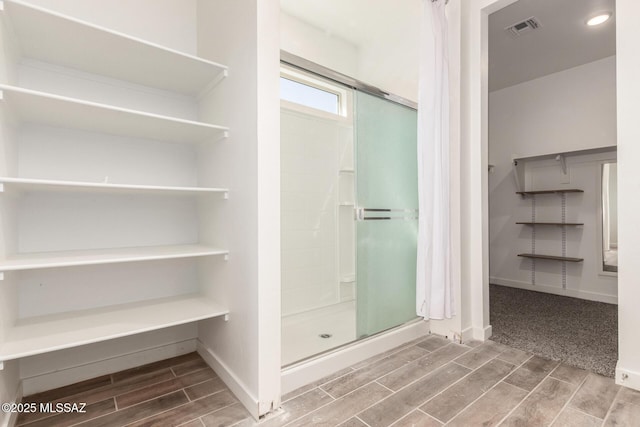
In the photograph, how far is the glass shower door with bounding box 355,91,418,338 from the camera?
214 cm

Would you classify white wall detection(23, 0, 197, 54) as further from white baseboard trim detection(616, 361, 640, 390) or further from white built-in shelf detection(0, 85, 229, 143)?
white baseboard trim detection(616, 361, 640, 390)

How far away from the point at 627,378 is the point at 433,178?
4.80 ft

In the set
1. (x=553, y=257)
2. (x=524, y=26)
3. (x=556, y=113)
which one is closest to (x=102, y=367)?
(x=524, y=26)

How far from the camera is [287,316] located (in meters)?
2.59

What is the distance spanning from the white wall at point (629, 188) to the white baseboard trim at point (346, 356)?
1126 millimetres

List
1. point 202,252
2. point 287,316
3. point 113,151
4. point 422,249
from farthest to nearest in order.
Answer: point 287,316 < point 422,249 < point 113,151 < point 202,252

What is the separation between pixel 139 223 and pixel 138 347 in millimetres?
751

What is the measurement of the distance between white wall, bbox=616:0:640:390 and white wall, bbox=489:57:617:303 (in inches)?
84.1

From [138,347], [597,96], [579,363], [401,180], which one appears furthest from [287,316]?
[597,96]

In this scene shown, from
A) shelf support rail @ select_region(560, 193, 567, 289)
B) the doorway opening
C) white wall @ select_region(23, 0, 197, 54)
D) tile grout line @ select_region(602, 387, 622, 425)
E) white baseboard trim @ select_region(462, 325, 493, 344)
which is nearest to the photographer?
tile grout line @ select_region(602, 387, 622, 425)

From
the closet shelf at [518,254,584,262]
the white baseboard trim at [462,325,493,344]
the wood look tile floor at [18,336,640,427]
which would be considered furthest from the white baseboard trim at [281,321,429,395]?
the closet shelf at [518,254,584,262]

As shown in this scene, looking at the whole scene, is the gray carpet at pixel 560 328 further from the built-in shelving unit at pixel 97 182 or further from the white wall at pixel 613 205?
the built-in shelving unit at pixel 97 182

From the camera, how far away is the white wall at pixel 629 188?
5.49 ft

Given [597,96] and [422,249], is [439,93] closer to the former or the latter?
[422,249]
